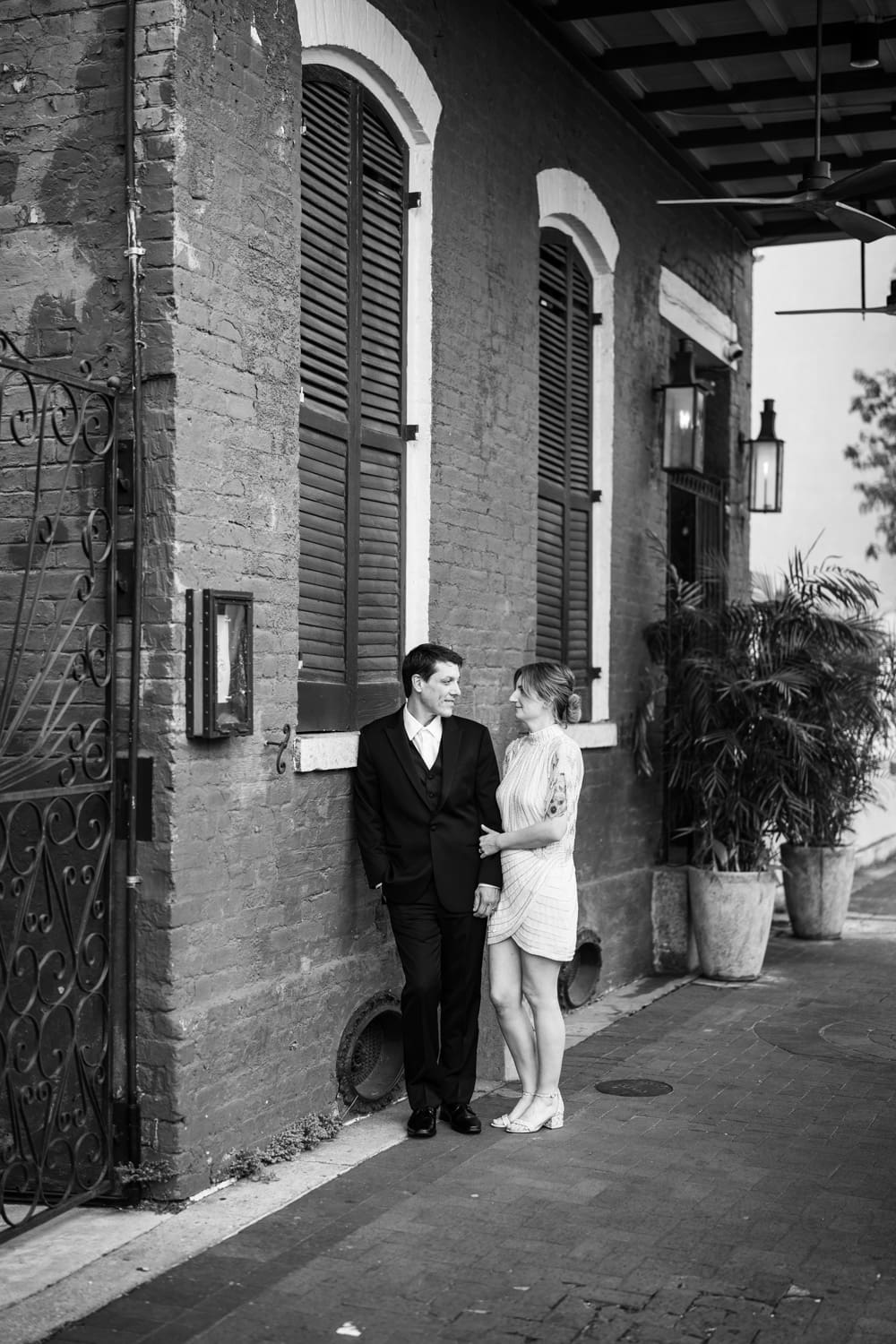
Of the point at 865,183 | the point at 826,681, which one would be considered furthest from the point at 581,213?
the point at 826,681

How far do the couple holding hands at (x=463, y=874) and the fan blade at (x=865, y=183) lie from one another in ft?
8.16

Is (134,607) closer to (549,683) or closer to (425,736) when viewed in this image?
(425,736)

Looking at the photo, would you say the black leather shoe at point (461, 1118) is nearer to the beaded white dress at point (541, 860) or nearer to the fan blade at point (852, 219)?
the beaded white dress at point (541, 860)

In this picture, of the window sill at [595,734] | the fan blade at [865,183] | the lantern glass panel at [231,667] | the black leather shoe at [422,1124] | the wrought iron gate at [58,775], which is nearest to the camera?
the wrought iron gate at [58,775]

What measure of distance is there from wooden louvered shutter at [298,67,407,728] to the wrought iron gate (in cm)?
113

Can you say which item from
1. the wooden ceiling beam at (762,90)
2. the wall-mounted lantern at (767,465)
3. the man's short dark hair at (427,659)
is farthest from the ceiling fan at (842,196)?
the wall-mounted lantern at (767,465)

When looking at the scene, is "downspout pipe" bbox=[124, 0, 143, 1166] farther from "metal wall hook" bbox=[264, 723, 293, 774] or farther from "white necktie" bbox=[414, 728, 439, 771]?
"white necktie" bbox=[414, 728, 439, 771]

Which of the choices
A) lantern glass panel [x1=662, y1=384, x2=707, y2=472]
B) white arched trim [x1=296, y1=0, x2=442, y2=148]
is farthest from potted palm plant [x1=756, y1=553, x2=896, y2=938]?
white arched trim [x1=296, y1=0, x2=442, y2=148]

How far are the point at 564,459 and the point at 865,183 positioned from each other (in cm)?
281

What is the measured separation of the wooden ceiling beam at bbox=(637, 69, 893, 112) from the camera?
360 inches

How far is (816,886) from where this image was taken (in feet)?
37.4

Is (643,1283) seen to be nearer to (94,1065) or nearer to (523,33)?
(94,1065)

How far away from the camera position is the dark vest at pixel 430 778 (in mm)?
6379

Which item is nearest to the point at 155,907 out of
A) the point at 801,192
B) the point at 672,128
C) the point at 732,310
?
the point at 801,192
